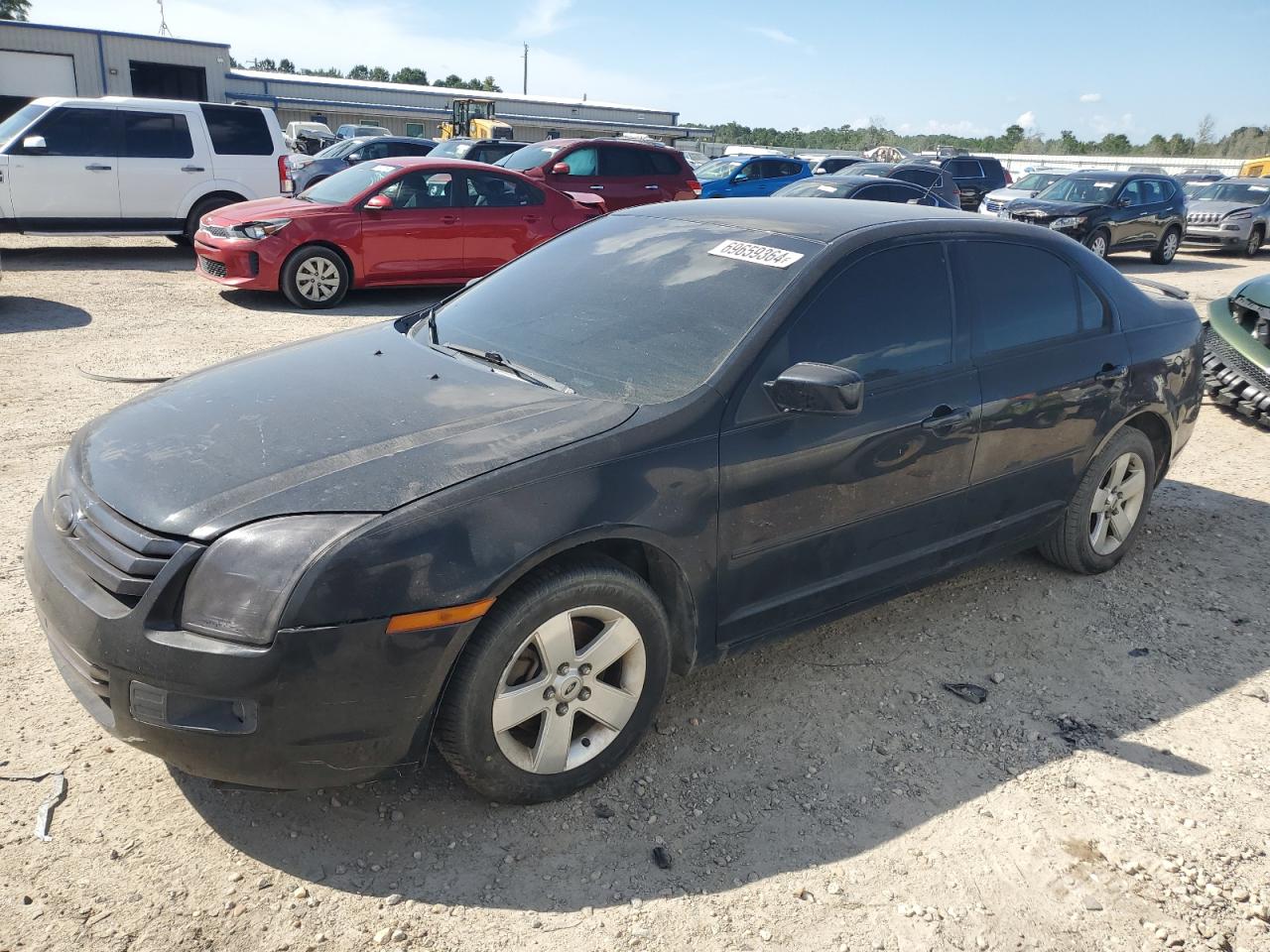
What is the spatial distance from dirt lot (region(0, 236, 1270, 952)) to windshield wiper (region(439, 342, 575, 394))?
1.21 metres

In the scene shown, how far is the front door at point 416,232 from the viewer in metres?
10.3

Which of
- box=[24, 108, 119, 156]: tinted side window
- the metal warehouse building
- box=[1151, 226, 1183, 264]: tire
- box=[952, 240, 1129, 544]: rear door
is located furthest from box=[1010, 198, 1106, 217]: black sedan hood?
the metal warehouse building

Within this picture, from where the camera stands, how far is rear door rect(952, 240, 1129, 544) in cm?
381

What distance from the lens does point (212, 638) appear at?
7.79 ft

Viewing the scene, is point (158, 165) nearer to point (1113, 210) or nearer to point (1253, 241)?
point (1113, 210)

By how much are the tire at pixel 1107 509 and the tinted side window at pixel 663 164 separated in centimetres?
1163

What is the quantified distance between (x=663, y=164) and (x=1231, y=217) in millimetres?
12003

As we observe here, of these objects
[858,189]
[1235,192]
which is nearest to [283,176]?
[858,189]

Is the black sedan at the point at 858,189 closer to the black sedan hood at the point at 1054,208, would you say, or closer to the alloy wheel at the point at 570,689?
the black sedan hood at the point at 1054,208

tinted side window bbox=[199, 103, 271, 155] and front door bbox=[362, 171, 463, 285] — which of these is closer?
front door bbox=[362, 171, 463, 285]

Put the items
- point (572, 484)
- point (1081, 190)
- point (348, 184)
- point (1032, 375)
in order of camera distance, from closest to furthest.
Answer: point (572, 484), point (1032, 375), point (348, 184), point (1081, 190)

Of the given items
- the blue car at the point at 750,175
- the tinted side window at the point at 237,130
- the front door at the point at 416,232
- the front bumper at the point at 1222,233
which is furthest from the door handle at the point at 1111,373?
the front bumper at the point at 1222,233

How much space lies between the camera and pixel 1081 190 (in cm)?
1669

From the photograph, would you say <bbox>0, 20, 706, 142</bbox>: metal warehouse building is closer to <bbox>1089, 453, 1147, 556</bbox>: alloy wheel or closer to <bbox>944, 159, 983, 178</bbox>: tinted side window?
<bbox>944, 159, 983, 178</bbox>: tinted side window
